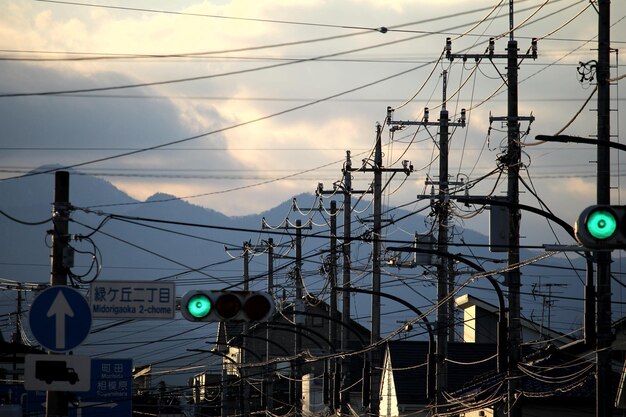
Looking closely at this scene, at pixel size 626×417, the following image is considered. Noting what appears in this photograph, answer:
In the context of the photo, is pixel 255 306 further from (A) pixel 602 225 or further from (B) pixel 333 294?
(B) pixel 333 294

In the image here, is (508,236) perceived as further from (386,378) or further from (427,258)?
(386,378)

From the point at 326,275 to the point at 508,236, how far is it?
23.7 m

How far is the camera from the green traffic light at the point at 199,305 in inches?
752

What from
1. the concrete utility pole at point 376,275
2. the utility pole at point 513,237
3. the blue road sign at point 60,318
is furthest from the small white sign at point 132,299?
the concrete utility pole at point 376,275

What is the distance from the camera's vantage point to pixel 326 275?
168 ft

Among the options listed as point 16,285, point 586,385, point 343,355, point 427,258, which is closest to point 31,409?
point 16,285

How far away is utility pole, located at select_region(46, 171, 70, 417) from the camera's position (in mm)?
18844

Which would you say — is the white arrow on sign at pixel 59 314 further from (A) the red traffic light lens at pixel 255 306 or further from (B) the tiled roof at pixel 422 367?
(B) the tiled roof at pixel 422 367

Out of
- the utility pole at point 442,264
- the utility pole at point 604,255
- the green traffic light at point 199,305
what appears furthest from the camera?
the utility pole at point 442,264

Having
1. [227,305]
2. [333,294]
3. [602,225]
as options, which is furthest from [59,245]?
[333,294]

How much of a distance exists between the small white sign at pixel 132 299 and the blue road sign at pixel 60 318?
2.01 m

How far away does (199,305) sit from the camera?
19.2 metres

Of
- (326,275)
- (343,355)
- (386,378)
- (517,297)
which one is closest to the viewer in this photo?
(517,297)

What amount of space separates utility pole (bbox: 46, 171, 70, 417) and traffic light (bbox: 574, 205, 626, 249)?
917 centimetres
